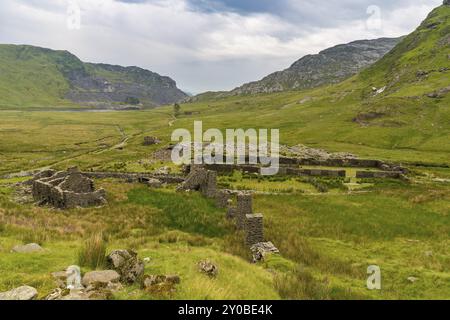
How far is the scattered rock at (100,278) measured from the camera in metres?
12.2

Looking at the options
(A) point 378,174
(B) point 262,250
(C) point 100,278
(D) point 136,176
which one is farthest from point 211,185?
(A) point 378,174

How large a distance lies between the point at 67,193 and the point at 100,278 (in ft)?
65.7

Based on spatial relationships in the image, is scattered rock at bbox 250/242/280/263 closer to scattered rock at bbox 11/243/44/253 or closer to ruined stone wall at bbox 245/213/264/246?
ruined stone wall at bbox 245/213/264/246

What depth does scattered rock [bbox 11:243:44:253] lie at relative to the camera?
645 inches

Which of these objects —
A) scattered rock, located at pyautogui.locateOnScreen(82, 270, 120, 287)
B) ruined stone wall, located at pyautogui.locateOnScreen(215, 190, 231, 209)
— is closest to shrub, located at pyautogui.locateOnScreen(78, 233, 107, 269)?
scattered rock, located at pyautogui.locateOnScreen(82, 270, 120, 287)

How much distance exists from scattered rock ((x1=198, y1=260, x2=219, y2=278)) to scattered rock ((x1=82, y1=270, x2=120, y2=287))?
3.08 metres

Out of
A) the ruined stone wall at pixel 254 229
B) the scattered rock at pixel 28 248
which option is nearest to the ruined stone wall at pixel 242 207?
the ruined stone wall at pixel 254 229

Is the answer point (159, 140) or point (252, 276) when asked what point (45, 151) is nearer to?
point (159, 140)

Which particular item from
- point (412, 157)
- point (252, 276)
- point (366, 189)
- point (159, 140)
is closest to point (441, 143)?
point (412, 157)

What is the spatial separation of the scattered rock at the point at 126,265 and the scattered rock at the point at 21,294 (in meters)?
2.78

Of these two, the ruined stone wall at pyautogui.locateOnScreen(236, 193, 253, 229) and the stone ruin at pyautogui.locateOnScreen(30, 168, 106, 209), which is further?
the stone ruin at pyautogui.locateOnScreen(30, 168, 106, 209)

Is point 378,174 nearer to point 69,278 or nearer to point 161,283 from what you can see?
point 161,283

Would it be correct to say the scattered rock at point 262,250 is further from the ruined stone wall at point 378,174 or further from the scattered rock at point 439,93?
the scattered rock at point 439,93

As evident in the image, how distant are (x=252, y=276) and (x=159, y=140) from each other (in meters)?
107
